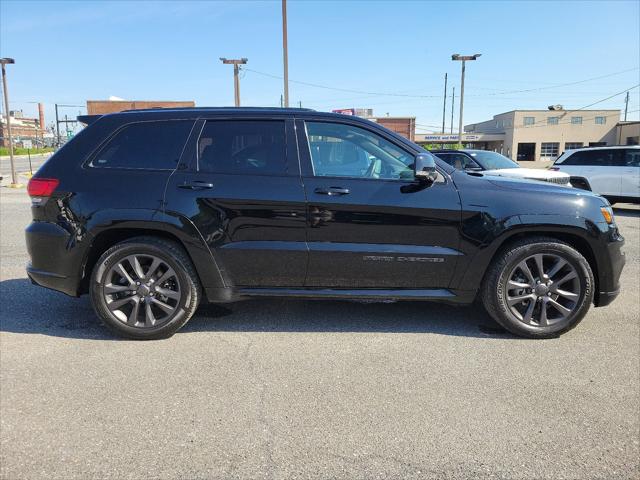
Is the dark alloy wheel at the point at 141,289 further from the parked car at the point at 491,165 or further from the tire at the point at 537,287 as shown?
the parked car at the point at 491,165

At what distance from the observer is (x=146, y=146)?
154 inches

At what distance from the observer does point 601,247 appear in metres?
3.82

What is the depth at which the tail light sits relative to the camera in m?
3.83

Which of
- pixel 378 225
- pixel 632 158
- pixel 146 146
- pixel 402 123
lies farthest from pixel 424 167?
pixel 402 123

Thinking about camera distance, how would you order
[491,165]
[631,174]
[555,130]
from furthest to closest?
[555,130]
[631,174]
[491,165]

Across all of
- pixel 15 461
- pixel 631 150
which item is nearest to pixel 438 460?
pixel 15 461

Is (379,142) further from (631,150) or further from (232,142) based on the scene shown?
(631,150)

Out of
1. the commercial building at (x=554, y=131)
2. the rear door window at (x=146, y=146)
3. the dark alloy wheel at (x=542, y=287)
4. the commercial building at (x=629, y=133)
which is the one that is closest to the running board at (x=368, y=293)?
the dark alloy wheel at (x=542, y=287)

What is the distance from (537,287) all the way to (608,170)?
36.9 feet

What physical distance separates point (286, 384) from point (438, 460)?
113 cm

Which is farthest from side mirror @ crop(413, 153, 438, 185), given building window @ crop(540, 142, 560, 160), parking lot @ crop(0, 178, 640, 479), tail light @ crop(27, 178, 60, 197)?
building window @ crop(540, 142, 560, 160)

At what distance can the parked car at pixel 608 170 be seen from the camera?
12617 mm

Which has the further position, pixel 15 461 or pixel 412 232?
pixel 412 232

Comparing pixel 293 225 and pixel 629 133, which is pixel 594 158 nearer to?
pixel 293 225
